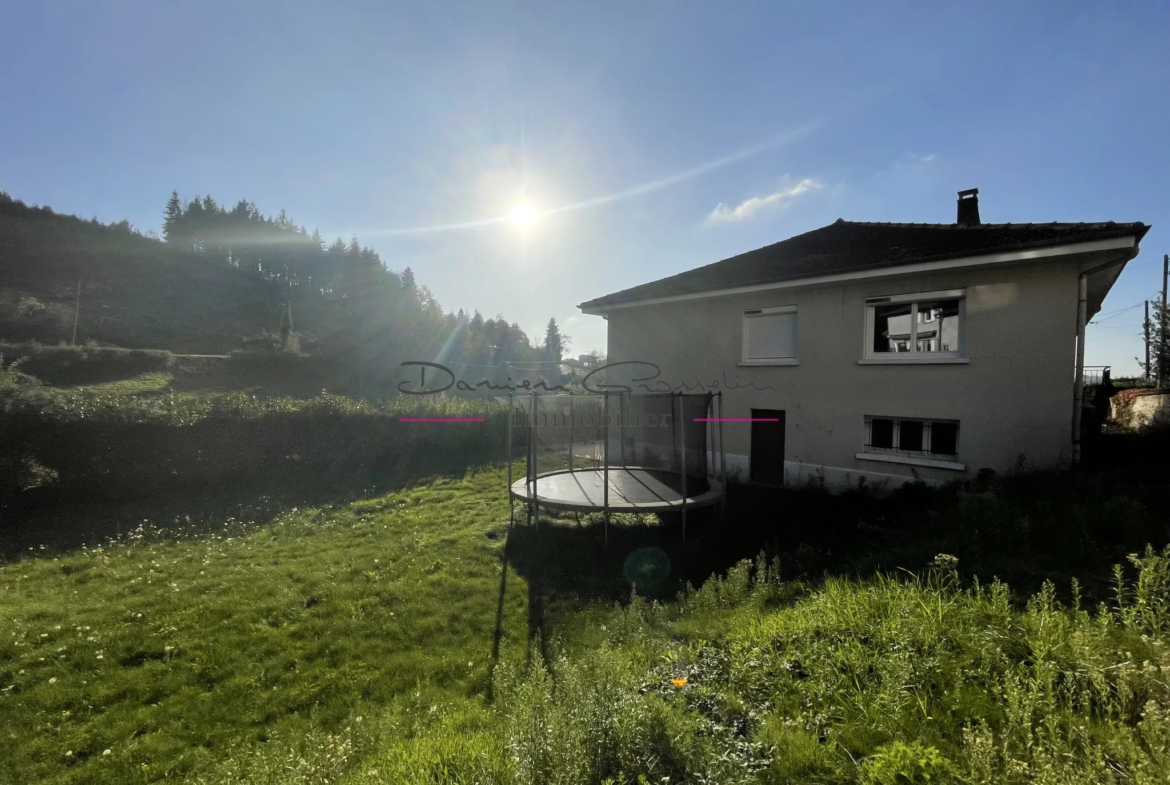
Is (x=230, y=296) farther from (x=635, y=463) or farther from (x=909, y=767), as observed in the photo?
(x=909, y=767)

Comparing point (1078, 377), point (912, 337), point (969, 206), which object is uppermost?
point (969, 206)

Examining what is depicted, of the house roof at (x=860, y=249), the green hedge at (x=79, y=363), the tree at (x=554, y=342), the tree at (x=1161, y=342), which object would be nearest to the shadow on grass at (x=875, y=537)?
the house roof at (x=860, y=249)

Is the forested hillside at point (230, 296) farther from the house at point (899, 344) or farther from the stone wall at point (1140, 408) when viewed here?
the stone wall at point (1140, 408)

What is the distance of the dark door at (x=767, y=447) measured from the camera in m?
9.21

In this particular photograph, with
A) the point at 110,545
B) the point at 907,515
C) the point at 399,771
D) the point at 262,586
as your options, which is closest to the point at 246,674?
the point at 262,586

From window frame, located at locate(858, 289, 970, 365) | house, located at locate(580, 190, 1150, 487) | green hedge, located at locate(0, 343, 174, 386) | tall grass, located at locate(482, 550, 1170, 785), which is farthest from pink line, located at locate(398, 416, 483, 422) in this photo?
green hedge, located at locate(0, 343, 174, 386)

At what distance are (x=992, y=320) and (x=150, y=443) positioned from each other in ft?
46.0

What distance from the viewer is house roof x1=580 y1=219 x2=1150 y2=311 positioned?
660 cm

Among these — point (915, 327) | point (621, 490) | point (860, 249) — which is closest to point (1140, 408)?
point (915, 327)

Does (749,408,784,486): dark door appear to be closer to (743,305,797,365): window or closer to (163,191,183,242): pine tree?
(743,305,797,365): window

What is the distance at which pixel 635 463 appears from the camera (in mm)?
11578

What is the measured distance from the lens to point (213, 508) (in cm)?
740

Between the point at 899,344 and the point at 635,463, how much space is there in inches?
243

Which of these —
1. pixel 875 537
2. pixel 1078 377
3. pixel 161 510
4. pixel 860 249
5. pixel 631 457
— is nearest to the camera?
pixel 875 537
